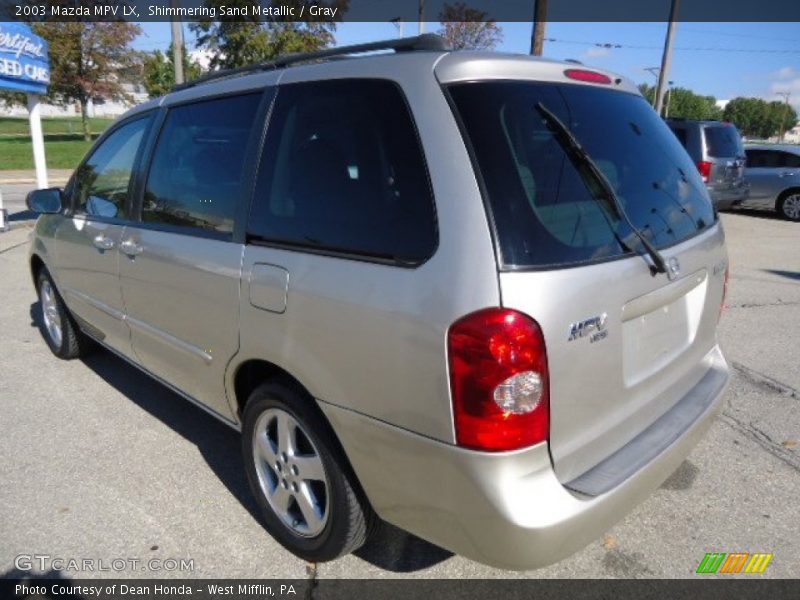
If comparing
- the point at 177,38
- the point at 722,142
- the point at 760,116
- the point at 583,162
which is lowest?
the point at 583,162

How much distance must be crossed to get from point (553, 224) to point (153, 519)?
7.08 ft

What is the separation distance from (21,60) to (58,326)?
26.1 feet

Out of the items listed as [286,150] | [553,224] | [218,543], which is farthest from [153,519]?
[553,224]

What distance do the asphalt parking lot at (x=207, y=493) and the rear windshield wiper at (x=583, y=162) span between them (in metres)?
1.30

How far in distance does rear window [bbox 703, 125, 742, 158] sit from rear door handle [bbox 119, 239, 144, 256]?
10.2 meters

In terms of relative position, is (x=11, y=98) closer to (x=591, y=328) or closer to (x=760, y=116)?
(x=591, y=328)

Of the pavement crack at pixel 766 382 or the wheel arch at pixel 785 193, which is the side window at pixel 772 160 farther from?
the pavement crack at pixel 766 382

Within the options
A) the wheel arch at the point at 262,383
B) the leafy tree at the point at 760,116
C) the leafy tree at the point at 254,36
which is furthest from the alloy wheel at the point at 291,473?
the leafy tree at the point at 760,116

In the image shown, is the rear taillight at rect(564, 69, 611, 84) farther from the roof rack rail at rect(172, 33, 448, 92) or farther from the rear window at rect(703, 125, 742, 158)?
the rear window at rect(703, 125, 742, 158)

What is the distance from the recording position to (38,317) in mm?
5711

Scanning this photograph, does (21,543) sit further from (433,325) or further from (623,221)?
(623,221)

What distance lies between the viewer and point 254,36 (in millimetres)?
25250

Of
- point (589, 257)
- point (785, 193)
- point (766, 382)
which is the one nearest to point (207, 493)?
point (589, 257)

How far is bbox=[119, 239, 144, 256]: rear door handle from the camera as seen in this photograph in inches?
121
